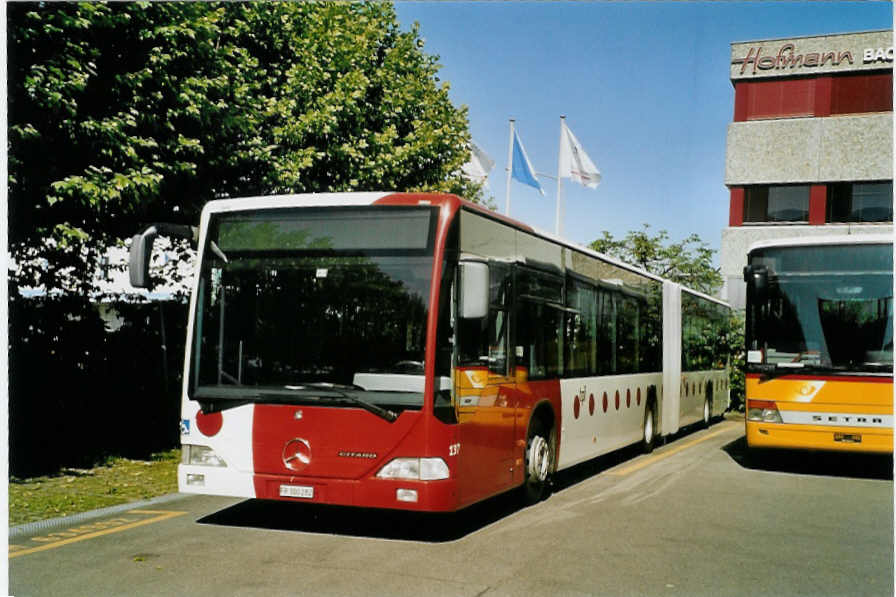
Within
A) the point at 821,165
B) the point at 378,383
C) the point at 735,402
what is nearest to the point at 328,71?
the point at 378,383

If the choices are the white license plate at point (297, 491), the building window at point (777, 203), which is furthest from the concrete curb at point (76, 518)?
the building window at point (777, 203)

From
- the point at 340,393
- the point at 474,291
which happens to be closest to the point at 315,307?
the point at 340,393

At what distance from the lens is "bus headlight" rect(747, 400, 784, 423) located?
13227 mm

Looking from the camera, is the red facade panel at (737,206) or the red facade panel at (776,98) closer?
the red facade panel at (776,98)

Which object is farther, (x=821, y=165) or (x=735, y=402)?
(x=821, y=165)

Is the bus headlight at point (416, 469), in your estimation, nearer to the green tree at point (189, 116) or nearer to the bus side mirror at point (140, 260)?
the bus side mirror at point (140, 260)

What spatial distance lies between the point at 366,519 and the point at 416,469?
5.55 ft

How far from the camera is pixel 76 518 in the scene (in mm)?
9383

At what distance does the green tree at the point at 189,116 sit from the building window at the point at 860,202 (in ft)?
60.0

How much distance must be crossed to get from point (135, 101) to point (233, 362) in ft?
16.5

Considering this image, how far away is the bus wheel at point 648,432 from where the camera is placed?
15.8m

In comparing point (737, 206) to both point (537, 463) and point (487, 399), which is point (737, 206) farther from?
point (487, 399)

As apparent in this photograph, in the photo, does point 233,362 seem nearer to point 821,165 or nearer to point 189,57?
point 189,57

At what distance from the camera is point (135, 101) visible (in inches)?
474
